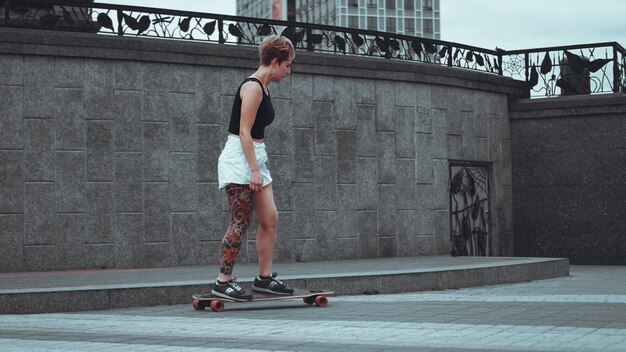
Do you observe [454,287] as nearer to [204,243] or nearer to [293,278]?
[293,278]

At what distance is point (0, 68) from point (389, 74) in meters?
5.80

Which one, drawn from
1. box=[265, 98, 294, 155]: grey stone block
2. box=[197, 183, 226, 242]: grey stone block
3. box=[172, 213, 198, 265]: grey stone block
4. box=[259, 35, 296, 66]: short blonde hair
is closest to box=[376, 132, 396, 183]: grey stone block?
box=[265, 98, 294, 155]: grey stone block

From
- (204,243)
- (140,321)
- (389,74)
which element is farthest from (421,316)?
(389,74)

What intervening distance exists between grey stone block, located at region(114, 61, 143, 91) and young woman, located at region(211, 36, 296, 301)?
16.2 feet

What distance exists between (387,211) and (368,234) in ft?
1.60

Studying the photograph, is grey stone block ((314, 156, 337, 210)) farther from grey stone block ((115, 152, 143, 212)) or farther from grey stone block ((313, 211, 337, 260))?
grey stone block ((115, 152, 143, 212))

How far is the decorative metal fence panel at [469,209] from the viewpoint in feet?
52.1

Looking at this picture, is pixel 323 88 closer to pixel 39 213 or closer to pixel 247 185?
pixel 39 213

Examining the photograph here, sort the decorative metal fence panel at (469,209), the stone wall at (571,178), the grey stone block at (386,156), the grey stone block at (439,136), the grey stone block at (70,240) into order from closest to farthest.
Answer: the grey stone block at (70,240) < the grey stone block at (386,156) < the grey stone block at (439,136) < the decorative metal fence panel at (469,209) < the stone wall at (571,178)

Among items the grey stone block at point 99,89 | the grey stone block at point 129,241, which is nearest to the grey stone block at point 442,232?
the grey stone block at point 129,241

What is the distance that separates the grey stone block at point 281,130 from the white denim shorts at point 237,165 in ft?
18.4

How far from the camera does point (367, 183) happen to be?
1448 cm

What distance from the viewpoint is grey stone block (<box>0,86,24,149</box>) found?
11805 millimetres

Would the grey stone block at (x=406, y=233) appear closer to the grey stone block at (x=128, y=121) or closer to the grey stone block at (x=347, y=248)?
the grey stone block at (x=347, y=248)
